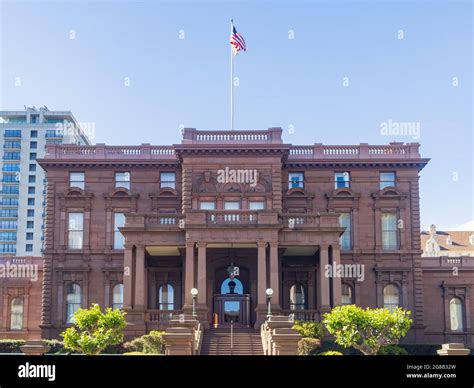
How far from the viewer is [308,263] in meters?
48.5

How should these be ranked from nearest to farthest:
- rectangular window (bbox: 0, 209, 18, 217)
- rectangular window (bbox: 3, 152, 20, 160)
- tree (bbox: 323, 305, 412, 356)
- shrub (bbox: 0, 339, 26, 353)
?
tree (bbox: 323, 305, 412, 356) → shrub (bbox: 0, 339, 26, 353) → rectangular window (bbox: 0, 209, 18, 217) → rectangular window (bbox: 3, 152, 20, 160)

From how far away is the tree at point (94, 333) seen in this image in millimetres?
36250

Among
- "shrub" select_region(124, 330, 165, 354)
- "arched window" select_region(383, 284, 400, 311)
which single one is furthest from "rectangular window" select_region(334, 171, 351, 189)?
"shrub" select_region(124, 330, 165, 354)

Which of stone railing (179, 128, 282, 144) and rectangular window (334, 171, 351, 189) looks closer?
stone railing (179, 128, 282, 144)

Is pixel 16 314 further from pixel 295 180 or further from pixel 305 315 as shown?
pixel 305 315

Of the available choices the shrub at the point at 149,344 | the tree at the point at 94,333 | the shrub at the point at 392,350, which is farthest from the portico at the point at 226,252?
the shrub at the point at 392,350

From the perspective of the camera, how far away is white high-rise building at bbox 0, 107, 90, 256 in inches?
5236

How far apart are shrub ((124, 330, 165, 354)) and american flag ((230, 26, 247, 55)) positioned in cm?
2106

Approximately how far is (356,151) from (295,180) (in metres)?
4.80

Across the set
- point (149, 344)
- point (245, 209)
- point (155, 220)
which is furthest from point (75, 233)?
point (149, 344)

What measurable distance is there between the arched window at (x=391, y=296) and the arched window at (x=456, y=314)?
5.06 metres

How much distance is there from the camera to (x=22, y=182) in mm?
135125

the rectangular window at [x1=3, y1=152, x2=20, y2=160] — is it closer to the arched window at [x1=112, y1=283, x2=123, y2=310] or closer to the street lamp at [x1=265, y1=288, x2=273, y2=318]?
the arched window at [x1=112, y1=283, x2=123, y2=310]
